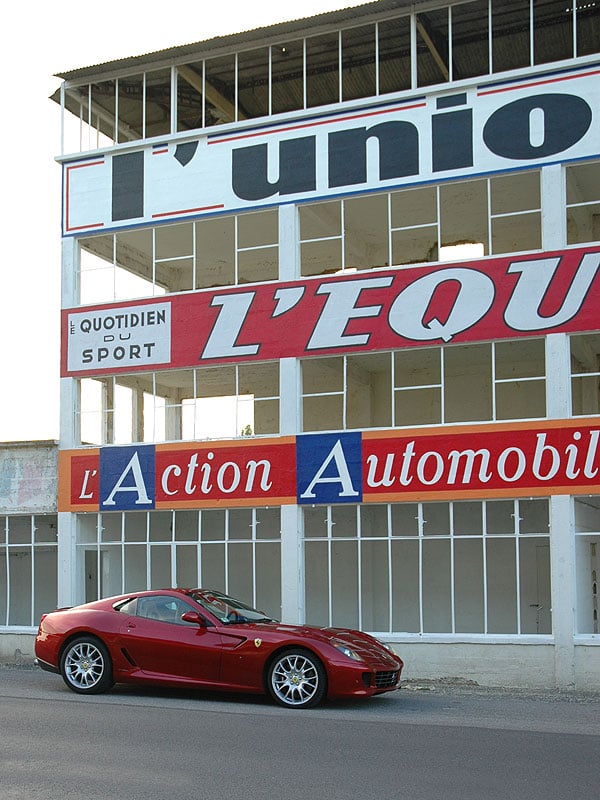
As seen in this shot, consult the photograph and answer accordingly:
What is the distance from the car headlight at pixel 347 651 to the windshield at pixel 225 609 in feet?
4.52

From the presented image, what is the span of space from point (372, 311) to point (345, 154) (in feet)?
9.63

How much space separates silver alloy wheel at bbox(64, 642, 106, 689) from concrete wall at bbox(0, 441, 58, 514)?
25.1 ft

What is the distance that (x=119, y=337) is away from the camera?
2077cm

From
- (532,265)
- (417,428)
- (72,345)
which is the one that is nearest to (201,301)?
(72,345)

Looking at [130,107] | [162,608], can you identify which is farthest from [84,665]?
[130,107]

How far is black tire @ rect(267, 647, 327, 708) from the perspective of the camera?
12.4 meters

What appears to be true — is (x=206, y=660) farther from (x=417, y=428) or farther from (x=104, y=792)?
(x=417, y=428)

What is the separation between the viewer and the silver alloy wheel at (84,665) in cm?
1360

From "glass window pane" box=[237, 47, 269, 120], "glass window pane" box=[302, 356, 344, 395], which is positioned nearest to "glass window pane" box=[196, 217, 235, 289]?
"glass window pane" box=[237, 47, 269, 120]

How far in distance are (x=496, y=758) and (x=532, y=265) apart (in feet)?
33.5

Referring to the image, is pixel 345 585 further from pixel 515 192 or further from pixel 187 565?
pixel 515 192

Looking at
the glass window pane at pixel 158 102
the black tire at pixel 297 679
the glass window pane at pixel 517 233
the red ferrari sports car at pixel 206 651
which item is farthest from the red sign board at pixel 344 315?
the black tire at pixel 297 679

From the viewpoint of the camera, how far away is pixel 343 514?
2503 cm

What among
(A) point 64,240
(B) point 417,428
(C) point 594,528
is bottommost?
(C) point 594,528
